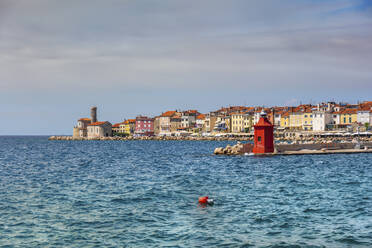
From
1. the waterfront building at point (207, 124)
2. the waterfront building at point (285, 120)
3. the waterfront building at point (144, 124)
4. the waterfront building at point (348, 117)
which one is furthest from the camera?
the waterfront building at point (144, 124)

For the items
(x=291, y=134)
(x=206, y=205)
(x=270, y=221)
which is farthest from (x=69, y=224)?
(x=291, y=134)

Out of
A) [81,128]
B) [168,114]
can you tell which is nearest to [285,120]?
[168,114]

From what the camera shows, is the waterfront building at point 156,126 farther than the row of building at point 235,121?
Yes

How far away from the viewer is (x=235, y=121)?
161750 millimetres

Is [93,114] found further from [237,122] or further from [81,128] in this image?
[237,122]

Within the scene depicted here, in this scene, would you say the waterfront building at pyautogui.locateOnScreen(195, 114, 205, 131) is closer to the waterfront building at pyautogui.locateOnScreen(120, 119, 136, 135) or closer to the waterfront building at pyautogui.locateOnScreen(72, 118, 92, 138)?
the waterfront building at pyautogui.locateOnScreen(120, 119, 136, 135)

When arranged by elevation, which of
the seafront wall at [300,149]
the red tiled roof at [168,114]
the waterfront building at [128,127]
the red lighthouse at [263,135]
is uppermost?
the red tiled roof at [168,114]

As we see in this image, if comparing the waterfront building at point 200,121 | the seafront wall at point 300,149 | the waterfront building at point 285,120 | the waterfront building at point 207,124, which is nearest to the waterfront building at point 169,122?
the waterfront building at point 200,121

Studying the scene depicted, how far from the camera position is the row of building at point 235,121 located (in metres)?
138

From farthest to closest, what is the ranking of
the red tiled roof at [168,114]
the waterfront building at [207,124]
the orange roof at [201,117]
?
the red tiled roof at [168,114], the orange roof at [201,117], the waterfront building at [207,124]

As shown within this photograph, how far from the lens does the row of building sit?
138 m

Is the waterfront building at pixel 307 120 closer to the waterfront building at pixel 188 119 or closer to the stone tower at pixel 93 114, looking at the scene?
the waterfront building at pixel 188 119

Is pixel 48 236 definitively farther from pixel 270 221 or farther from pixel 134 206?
pixel 270 221

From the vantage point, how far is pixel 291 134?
479ft
